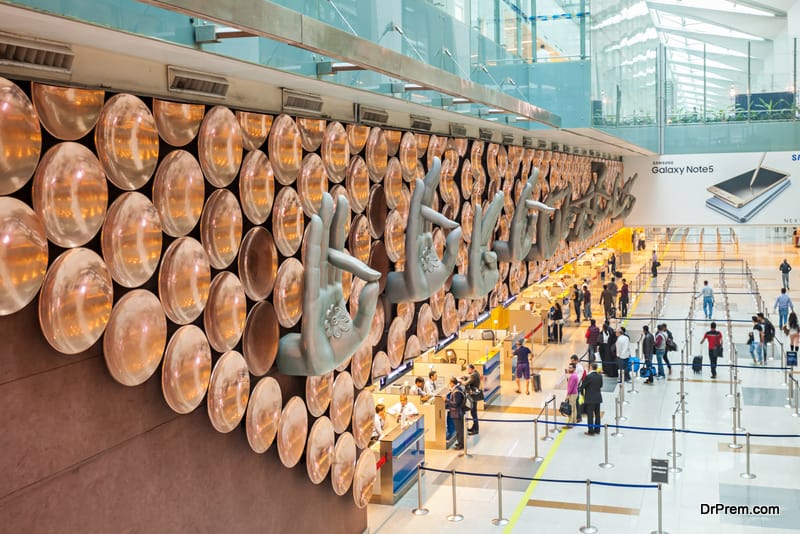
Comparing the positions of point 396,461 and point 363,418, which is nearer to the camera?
point 363,418

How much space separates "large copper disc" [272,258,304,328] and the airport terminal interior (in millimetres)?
24

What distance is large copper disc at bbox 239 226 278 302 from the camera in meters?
6.31

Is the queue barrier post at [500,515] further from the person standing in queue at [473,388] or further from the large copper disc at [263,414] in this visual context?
the large copper disc at [263,414]

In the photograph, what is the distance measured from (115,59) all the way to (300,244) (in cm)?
261

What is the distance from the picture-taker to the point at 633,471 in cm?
1208

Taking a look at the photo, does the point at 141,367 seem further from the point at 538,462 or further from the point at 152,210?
the point at 538,462

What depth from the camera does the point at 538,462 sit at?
12.6m

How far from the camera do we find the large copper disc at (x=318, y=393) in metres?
7.37

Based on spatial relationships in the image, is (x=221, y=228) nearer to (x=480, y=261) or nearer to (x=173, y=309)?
(x=173, y=309)

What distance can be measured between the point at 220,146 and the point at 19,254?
1.99 m

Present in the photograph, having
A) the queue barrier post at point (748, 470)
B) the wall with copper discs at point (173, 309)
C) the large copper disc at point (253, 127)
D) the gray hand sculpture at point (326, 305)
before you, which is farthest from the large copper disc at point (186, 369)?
the queue barrier post at point (748, 470)

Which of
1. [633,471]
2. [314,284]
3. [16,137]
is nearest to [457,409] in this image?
[633,471]

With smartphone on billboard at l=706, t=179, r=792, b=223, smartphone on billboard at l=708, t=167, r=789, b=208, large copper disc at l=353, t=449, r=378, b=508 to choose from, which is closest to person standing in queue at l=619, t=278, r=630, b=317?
→ smartphone on billboard at l=706, t=179, r=792, b=223

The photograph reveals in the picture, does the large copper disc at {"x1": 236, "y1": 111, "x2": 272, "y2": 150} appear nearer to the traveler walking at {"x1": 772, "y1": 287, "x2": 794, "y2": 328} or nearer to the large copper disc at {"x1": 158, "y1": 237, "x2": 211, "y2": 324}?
the large copper disc at {"x1": 158, "y1": 237, "x2": 211, "y2": 324}
